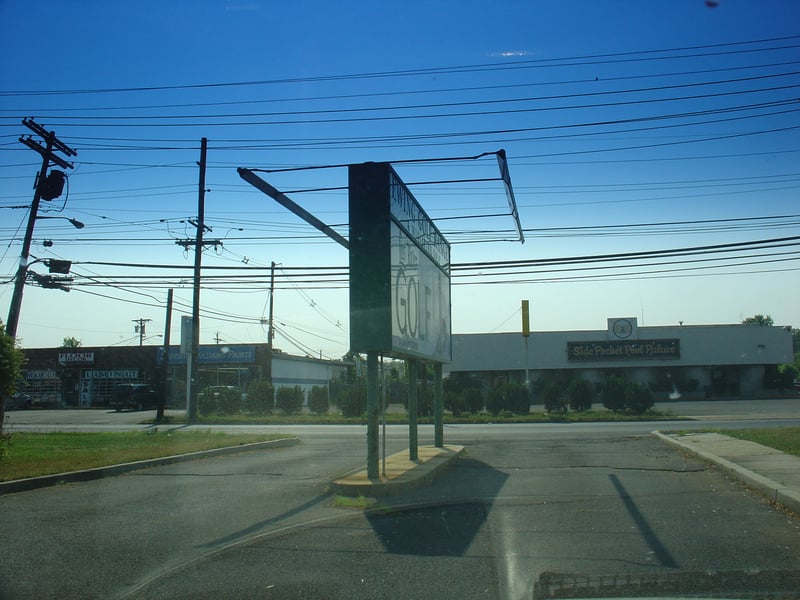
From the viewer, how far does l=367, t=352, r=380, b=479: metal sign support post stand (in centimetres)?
1108

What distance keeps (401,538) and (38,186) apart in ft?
67.7

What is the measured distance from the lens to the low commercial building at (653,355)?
50781 millimetres

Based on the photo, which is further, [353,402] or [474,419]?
[353,402]

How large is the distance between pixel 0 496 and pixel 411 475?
601 cm

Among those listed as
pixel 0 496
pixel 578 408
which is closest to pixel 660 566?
pixel 0 496

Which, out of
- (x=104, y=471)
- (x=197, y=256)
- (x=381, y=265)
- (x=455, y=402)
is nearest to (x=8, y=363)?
(x=104, y=471)

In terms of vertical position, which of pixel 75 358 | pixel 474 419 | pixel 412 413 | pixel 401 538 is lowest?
pixel 401 538

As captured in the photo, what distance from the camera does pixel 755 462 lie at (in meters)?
12.3

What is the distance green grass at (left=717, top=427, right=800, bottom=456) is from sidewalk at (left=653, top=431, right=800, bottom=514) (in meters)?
0.24

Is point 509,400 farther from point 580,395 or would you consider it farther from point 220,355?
point 220,355

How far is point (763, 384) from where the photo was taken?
174 feet

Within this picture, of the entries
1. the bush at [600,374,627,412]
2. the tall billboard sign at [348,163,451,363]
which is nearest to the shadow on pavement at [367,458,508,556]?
the tall billboard sign at [348,163,451,363]

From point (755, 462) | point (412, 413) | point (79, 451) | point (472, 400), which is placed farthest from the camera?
point (472, 400)

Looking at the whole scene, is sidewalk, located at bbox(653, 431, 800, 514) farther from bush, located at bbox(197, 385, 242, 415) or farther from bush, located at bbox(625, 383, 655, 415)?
bush, located at bbox(197, 385, 242, 415)
